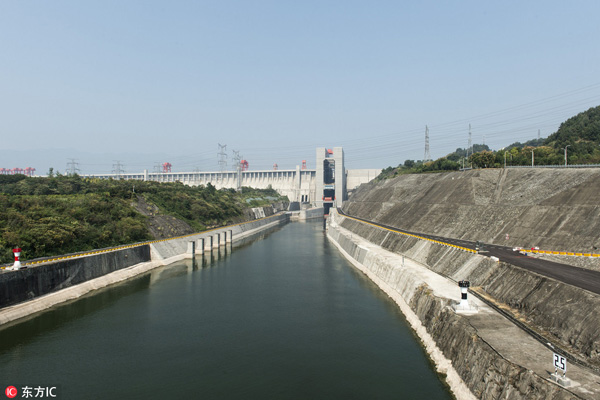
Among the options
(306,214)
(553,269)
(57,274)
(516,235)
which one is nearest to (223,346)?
(57,274)

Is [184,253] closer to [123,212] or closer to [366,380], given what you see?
[123,212]

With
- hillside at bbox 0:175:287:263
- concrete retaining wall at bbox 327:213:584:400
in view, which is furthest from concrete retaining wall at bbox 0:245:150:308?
concrete retaining wall at bbox 327:213:584:400

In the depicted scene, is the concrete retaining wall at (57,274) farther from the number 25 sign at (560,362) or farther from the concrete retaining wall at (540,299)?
the number 25 sign at (560,362)

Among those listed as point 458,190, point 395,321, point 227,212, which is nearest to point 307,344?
point 395,321

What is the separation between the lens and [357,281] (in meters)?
47.5

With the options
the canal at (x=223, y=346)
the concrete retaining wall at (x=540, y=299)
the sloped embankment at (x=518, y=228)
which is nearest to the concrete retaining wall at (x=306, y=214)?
the sloped embankment at (x=518, y=228)

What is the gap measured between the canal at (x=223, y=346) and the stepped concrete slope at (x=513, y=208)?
1510cm

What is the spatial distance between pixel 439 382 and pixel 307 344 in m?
9.30

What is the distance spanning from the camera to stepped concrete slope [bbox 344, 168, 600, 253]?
3381 cm

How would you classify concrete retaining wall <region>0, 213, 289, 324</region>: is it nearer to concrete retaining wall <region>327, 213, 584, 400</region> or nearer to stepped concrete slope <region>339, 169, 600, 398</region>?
concrete retaining wall <region>327, 213, 584, 400</region>

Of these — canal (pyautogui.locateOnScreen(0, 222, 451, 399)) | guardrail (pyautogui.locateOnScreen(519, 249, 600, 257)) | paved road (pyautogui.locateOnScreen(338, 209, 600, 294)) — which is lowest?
canal (pyautogui.locateOnScreen(0, 222, 451, 399))

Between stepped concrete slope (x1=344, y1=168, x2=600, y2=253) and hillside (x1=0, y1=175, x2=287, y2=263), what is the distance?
42.2 m

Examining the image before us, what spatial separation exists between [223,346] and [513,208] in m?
35.4

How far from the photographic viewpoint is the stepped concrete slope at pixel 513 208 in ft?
111
